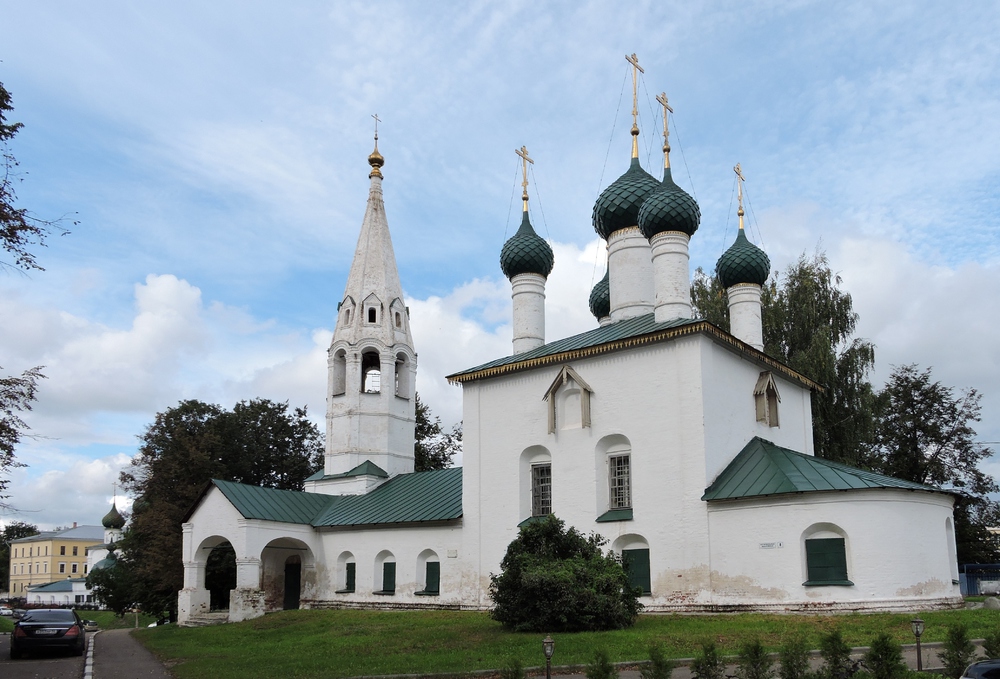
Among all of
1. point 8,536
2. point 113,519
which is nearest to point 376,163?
point 113,519

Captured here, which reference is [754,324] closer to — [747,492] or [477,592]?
[747,492]

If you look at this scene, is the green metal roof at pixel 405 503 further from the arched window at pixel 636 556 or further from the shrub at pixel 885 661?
the shrub at pixel 885 661

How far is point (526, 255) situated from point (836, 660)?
601 inches

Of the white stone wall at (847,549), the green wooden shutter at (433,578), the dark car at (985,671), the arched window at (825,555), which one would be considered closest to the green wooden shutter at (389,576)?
the green wooden shutter at (433,578)

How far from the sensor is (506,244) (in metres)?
23.2

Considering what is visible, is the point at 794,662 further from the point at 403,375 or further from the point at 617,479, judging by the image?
the point at 403,375

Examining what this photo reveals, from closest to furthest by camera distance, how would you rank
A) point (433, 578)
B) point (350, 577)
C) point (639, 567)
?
point (639, 567) → point (433, 578) → point (350, 577)

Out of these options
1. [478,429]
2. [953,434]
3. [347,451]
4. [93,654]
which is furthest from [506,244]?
[953,434]

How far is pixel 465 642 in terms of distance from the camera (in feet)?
43.3

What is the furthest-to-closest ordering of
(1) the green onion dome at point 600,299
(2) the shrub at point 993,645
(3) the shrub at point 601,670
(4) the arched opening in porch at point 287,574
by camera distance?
(1) the green onion dome at point 600,299 → (4) the arched opening in porch at point 287,574 → (2) the shrub at point 993,645 → (3) the shrub at point 601,670

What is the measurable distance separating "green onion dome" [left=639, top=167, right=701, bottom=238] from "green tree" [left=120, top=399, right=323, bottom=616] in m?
14.4

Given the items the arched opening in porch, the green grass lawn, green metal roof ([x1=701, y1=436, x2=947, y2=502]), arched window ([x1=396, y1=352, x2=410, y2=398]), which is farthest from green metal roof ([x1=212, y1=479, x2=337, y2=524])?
green metal roof ([x1=701, y1=436, x2=947, y2=502])

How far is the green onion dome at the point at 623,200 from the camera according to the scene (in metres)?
21.2

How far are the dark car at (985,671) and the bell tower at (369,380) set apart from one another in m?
19.6
